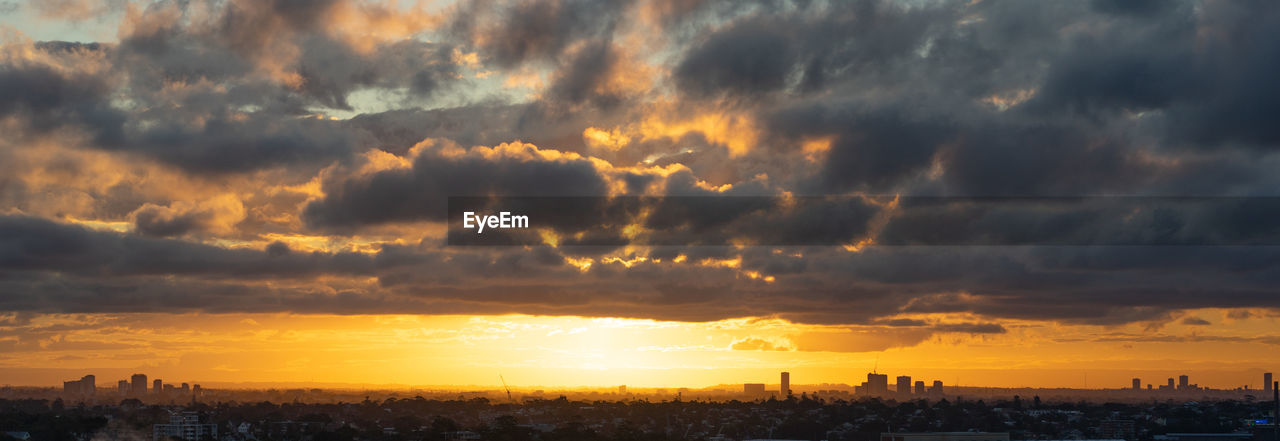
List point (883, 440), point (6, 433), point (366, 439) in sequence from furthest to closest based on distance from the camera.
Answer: point (366, 439), point (883, 440), point (6, 433)

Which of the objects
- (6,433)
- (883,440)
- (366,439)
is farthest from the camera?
(366,439)

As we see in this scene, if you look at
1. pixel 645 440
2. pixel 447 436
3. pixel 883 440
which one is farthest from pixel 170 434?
pixel 883 440

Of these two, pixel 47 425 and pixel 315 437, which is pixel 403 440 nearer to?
pixel 315 437

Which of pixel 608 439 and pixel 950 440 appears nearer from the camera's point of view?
pixel 950 440

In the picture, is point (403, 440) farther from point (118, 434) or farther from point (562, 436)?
point (118, 434)

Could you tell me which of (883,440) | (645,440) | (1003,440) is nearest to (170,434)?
(645,440)

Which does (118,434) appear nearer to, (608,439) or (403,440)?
(403,440)

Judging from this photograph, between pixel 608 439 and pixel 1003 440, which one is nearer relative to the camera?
pixel 1003 440

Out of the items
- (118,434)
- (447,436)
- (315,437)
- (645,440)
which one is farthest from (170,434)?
(645,440)
